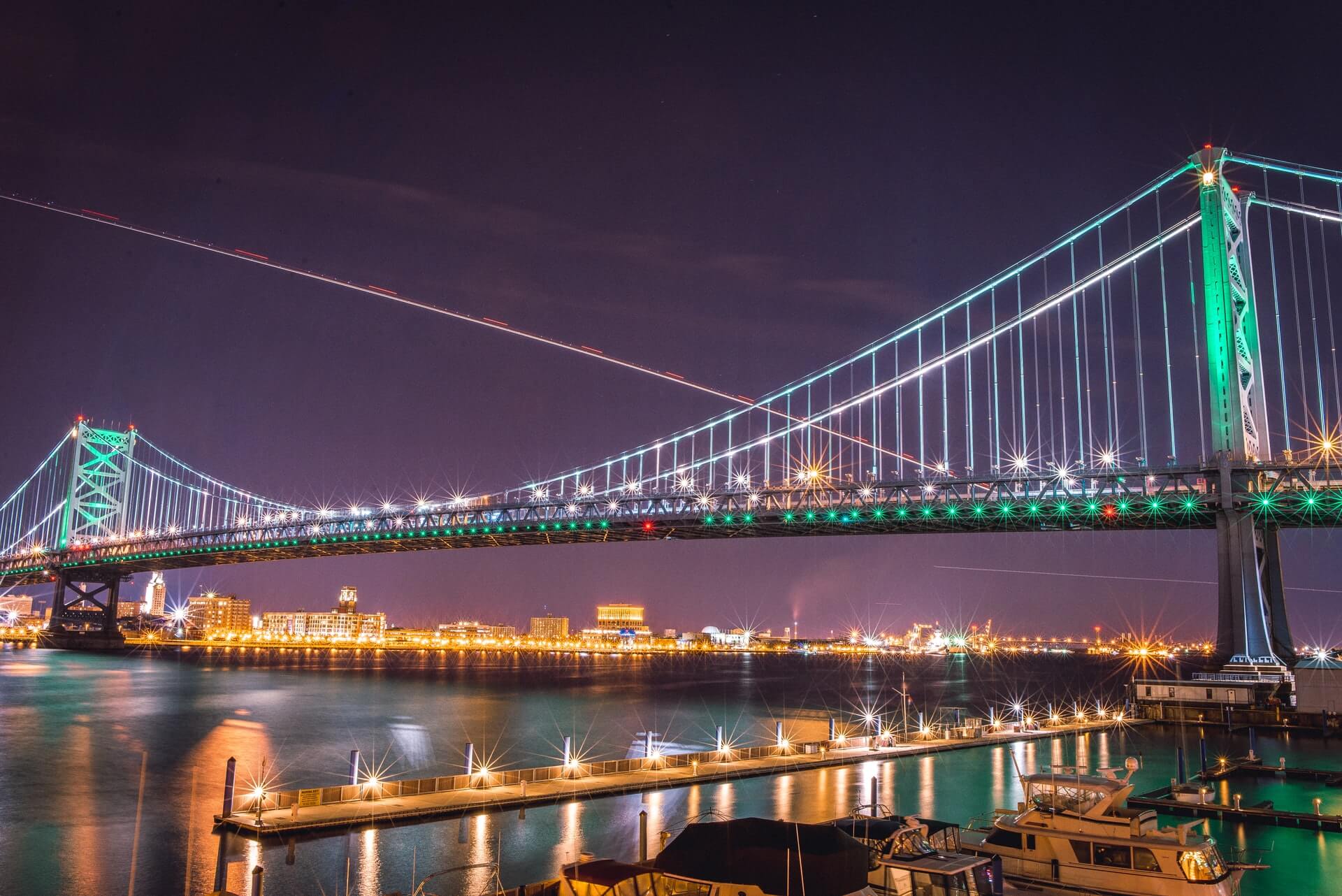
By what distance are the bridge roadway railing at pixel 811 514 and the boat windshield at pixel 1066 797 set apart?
33168 millimetres

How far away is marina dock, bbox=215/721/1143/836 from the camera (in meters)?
21.5

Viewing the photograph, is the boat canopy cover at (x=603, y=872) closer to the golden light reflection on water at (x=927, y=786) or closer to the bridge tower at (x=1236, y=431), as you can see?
the golden light reflection on water at (x=927, y=786)

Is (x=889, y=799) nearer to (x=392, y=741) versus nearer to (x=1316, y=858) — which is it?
(x=1316, y=858)

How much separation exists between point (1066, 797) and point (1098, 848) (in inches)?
45.5

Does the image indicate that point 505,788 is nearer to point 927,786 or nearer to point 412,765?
point 412,765

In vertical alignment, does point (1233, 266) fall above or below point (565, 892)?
above

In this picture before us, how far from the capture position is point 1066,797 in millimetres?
16406

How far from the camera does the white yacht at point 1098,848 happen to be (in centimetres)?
1465

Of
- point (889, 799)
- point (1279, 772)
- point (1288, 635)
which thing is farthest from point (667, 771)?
point (1288, 635)

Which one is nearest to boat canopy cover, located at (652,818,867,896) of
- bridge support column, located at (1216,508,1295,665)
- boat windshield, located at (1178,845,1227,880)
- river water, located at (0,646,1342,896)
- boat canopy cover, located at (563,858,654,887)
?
boat canopy cover, located at (563,858,654,887)

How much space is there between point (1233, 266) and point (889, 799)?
32.3 meters

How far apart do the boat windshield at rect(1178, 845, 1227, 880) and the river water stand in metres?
5.17

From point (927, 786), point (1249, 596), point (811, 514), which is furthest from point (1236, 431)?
point (927, 786)

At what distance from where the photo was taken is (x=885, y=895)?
13.0 meters
